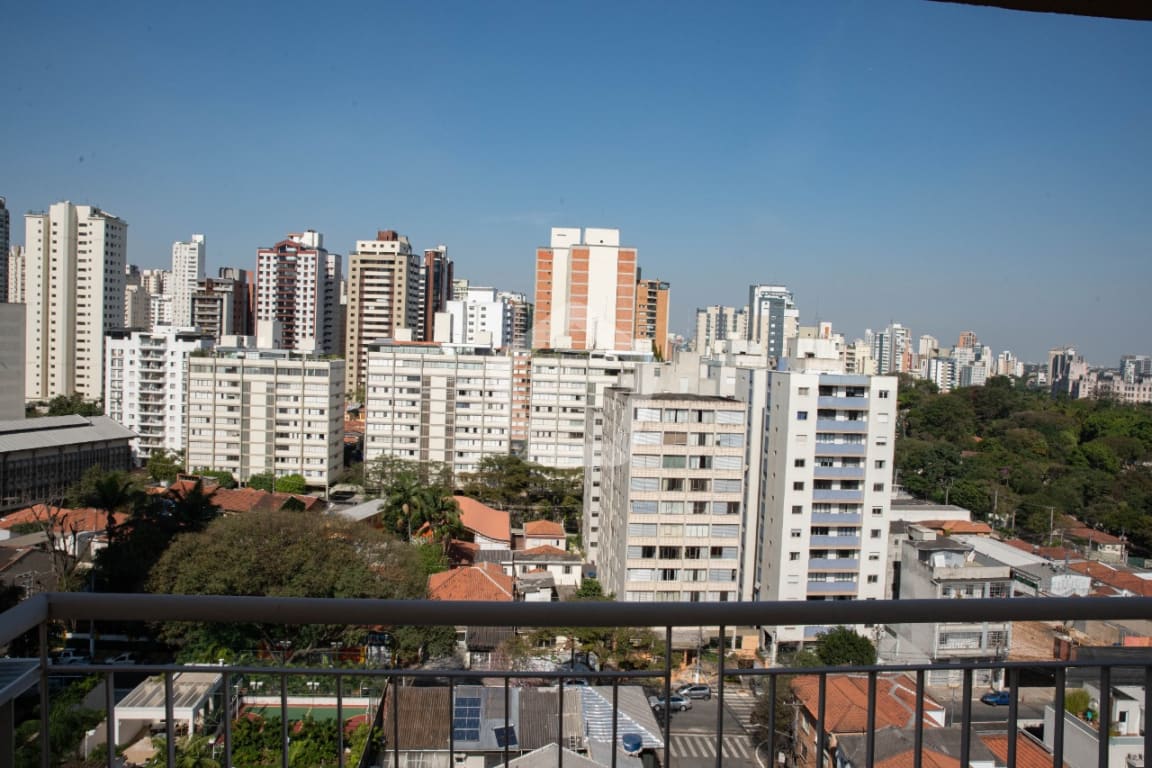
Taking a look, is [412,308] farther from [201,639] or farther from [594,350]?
[201,639]

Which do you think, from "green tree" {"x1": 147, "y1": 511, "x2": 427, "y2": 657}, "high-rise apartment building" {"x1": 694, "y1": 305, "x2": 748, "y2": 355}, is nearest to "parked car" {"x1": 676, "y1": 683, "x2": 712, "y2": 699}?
"green tree" {"x1": 147, "y1": 511, "x2": 427, "y2": 657}

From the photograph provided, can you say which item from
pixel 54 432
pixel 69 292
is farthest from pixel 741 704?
pixel 69 292

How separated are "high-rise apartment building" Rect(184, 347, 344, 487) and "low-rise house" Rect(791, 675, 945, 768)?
46.3 ft

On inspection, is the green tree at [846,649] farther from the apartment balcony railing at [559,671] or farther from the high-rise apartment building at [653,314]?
the high-rise apartment building at [653,314]

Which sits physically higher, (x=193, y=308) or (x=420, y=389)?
(x=193, y=308)

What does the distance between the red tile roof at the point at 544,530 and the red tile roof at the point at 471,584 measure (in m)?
3.54

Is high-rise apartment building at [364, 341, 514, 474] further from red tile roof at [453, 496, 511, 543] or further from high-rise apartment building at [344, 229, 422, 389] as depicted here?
high-rise apartment building at [344, 229, 422, 389]

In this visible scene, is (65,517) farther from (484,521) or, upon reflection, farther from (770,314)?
(770,314)

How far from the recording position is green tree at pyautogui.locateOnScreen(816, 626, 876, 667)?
0.99 m

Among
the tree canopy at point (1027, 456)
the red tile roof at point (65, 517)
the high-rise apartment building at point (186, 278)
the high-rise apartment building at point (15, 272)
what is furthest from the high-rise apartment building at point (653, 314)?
the red tile roof at point (65, 517)

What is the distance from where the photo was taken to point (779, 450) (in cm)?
818

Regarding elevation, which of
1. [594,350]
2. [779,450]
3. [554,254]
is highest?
[554,254]

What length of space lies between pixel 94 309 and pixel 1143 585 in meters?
11.3

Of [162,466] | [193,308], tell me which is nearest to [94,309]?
[162,466]
